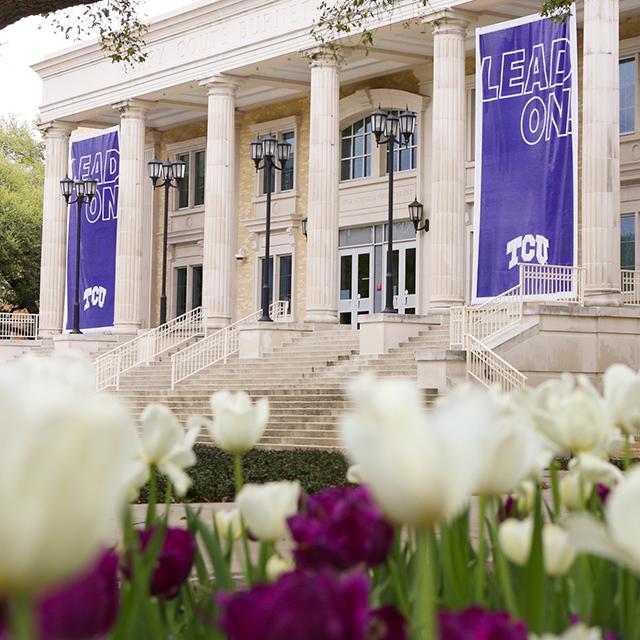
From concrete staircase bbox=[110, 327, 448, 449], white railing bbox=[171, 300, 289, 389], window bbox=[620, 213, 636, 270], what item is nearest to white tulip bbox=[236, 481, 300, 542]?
concrete staircase bbox=[110, 327, 448, 449]

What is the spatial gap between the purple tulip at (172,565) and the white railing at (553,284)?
22.1 m

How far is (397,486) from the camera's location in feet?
4.63

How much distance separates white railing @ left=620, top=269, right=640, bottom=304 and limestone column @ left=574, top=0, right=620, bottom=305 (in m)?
1.49

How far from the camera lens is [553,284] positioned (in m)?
24.7

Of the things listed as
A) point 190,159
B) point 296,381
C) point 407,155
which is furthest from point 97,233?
point 296,381

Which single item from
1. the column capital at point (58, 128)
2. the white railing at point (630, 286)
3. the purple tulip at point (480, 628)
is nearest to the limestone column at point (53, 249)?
the column capital at point (58, 128)

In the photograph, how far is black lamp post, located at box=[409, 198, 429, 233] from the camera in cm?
3389

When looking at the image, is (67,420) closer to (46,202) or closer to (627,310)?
(627,310)

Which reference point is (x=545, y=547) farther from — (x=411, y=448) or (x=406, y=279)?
(x=406, y=279)

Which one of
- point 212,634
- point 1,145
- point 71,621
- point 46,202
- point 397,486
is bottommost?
point 212,634

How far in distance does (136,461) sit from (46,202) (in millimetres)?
39805

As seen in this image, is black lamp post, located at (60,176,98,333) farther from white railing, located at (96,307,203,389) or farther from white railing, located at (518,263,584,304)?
white railing, located at (518,263,584,304)

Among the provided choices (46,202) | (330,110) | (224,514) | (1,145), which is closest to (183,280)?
(46,202)

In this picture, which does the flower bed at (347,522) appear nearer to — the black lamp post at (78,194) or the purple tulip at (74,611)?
the purple tulip at (74,611)
